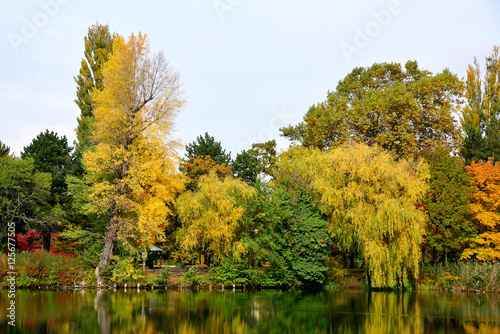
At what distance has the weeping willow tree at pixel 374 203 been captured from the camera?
1204 inches

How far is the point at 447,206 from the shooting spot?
33031 mm

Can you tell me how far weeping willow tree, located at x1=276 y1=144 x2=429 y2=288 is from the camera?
3058 centimetres

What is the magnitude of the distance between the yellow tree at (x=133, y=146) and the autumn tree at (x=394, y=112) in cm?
1611

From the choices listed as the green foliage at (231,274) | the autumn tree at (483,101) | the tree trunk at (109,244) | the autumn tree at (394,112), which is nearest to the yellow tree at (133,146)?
the tree trunk at (109,244)

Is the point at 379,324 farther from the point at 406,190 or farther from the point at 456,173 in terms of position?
the point at 456,173

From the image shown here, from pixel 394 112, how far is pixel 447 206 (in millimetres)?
10909

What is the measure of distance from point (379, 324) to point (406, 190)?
17742 mm

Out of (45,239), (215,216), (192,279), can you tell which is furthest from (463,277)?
(45,239)

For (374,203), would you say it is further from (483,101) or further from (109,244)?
(483,101)

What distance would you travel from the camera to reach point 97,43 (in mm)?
53594

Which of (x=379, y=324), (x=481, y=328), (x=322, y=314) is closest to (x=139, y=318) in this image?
(x=322, y=314)

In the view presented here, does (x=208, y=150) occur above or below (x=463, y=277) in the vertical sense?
above

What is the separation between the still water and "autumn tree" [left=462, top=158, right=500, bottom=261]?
592 centimetres

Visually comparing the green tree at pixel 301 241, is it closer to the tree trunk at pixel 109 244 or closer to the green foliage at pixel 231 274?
the green foliage at pixel 231 274
